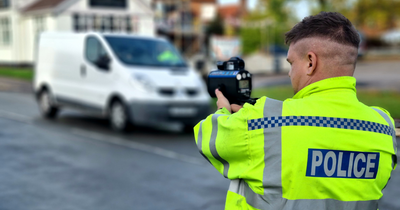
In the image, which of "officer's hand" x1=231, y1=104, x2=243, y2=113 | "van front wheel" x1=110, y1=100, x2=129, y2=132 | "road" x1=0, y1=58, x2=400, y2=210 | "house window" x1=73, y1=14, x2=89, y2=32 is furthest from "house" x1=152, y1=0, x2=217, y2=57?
"officer's hand" x1=231, y1=104, x2=243, y2=113

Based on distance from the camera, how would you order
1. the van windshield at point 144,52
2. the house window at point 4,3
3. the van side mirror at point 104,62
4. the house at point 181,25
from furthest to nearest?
the house at point 181,25 → the house window at point 4,3 → the van windshield at point 144,52 → the van side mirror at point 104,62

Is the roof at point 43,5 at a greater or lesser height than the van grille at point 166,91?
greater

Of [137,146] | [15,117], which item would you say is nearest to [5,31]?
[15,117]

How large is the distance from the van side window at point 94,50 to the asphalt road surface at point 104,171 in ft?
4.85

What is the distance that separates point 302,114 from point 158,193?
14.1 ft

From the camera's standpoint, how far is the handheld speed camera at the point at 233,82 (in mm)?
2129

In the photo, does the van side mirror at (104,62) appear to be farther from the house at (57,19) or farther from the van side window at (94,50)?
the house at (57,19)

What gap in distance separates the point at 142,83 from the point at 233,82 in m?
7.72

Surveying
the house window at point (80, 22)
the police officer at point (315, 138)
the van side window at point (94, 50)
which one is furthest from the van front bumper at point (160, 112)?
the house window at point (80, 22)

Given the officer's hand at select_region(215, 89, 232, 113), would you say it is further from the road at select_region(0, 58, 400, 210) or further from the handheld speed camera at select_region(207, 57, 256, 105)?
the road at select_region(0, 58, 400, 210)

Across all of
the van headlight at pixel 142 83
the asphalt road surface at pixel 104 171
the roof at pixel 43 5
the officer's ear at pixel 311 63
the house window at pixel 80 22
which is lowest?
the asphalt road surface at pixel 104 171

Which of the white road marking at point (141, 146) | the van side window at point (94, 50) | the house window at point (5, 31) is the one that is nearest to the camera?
the white road marking at point (141, 146)

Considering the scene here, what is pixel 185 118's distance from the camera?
9.98m

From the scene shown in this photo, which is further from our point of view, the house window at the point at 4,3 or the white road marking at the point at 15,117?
the house window at the point at 4,3
